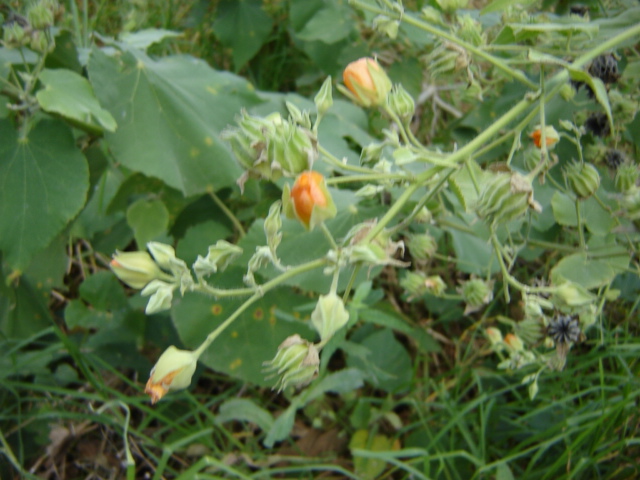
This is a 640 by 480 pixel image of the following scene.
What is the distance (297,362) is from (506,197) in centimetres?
35

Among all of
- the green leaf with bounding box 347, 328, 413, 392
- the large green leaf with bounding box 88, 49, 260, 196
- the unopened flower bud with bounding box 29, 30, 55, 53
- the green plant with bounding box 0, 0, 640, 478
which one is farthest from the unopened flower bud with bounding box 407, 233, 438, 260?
the unopened flower bud with bounding box 29, 30, 55, 53

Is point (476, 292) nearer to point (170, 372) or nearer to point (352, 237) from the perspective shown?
point (352, 237)

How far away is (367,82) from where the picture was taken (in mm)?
780

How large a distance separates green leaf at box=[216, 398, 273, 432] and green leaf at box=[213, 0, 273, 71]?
1.28 meters

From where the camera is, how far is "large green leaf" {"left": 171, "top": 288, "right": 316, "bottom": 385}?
1.25 meters

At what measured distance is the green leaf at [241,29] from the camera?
6.70 feet

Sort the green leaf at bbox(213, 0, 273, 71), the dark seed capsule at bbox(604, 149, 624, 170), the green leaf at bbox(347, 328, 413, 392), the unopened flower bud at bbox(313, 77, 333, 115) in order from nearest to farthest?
the unopened flower bud at bbox(313, 77, 333, 115) → the dark seed capsule at bbox(604, 149, 624, 170) → the green leaf at bbox(347, 328, 413, 392) → the green leaf at bbox(213, 0, 273, 71)

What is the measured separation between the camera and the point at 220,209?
1.47 meters

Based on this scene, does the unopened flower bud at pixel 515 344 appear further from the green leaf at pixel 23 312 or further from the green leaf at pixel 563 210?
the green leaf at pixel 23 312

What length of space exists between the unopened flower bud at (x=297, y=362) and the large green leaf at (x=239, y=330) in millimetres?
536

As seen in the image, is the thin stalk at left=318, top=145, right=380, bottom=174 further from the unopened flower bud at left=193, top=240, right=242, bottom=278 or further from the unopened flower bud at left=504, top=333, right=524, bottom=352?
the unopened flower bud at left=504, top=333, right=524, bottom=352

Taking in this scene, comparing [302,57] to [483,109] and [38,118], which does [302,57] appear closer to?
[483,109]

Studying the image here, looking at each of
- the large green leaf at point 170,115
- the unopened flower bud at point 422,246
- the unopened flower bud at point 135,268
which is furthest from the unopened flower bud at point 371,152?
the large green leaf at point 170,115

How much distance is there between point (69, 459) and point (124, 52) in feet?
3.85
